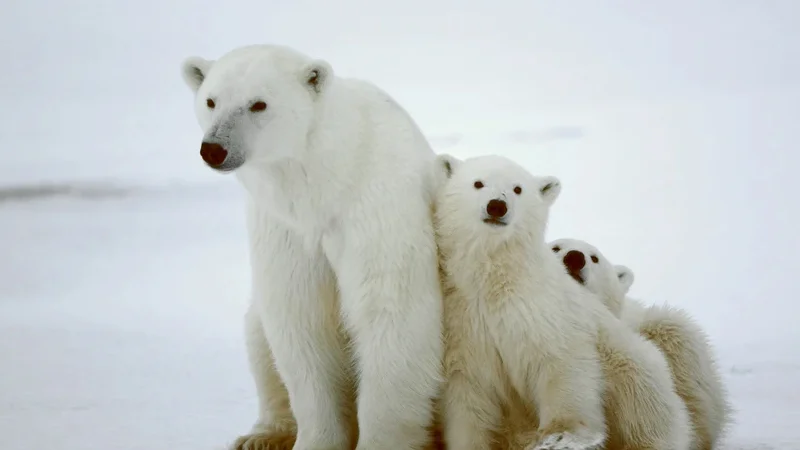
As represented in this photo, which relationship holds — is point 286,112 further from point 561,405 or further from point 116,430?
point 116,430

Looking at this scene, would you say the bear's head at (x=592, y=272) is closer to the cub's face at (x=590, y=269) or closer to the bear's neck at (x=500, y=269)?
the cub's face at (x=590, y=269)

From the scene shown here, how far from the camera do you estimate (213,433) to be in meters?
5.76

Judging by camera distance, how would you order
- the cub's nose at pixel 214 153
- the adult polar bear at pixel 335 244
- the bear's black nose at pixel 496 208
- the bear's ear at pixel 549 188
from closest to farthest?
the cub's nose at pixel 214 153 < the adult polar bear at pixel 335 244 < the bear's black nose at pixel 496 208 < the bear's ear at pixel 549 188

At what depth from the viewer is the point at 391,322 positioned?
461 cm

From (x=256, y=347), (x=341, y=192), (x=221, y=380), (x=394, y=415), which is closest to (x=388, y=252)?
(x=341, y=192)

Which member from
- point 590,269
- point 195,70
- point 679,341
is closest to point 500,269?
point 590,269

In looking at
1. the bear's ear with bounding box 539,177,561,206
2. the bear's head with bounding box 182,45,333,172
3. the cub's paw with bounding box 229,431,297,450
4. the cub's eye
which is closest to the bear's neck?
the bear's ear with bounding box 539,177,561,206

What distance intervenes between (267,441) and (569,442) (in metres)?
1.42

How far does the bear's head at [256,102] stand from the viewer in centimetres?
427

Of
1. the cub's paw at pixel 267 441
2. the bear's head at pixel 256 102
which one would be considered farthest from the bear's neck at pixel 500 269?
the cub's paw at pixel 267 441

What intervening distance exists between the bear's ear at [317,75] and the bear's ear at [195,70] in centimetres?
41

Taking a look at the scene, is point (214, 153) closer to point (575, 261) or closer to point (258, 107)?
A: point (258, 107)

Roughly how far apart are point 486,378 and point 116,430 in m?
2.12

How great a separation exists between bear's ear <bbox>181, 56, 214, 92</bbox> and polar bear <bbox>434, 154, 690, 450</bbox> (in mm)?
1096
